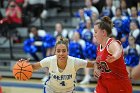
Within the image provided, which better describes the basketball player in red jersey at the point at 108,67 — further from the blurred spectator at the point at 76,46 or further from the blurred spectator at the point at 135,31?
the blurred spectator at the point at 76,46

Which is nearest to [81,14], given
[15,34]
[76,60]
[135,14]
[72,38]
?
[72,38]

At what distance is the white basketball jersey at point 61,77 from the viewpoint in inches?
173

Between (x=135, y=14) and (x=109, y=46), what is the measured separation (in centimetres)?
519

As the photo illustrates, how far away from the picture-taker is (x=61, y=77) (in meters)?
4.40

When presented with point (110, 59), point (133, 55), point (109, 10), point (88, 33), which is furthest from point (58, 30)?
point (110, 59)

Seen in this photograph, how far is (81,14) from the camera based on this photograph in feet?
31.8

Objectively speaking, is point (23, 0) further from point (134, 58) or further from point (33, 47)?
point (134, 58)

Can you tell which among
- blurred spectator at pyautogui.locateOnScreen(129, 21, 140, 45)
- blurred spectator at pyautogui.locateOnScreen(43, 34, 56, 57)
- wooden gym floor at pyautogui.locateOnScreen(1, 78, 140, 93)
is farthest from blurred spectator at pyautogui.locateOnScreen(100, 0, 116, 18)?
wooden gym floor at pyautogui.locateOnScreen(1, 78, 140, 93)

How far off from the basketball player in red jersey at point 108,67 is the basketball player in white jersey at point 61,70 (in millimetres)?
387

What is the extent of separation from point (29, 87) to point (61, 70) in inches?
165

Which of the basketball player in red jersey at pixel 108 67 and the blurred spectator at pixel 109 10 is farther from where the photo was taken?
the blurred spectator at pixel 109 10

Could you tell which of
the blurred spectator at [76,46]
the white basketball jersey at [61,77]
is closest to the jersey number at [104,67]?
the white basketball jersey at [61,77]

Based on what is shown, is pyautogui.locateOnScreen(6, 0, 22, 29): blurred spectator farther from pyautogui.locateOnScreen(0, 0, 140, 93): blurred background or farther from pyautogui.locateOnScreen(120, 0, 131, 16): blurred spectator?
pyautogui.locateOnScreen(120, 0, 131, 16): blurred spectator

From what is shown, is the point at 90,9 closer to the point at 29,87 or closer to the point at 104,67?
the point at 29,87
